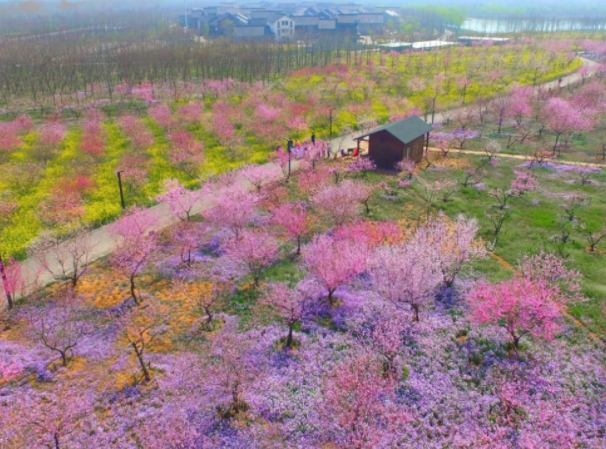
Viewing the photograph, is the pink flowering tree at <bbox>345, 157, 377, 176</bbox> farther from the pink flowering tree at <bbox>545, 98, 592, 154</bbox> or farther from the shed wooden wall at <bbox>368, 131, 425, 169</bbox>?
the pink flowering tree at <bbox>545, 98, 592, 154</bbox>

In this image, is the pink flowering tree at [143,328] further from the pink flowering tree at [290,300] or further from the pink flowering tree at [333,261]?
the pink flowering tree at [333,261]

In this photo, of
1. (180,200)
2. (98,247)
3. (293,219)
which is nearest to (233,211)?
(293,219)

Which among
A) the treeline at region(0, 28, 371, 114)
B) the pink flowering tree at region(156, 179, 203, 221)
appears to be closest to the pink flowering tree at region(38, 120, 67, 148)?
the treeline at region(0, 28, 371, 114)

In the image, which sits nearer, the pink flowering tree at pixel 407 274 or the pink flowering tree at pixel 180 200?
the pink flowering tree at pixel 407 274

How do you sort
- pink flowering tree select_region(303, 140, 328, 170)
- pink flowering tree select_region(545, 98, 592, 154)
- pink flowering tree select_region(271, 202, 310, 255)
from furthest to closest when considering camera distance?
pink flowering tree select_region(545, 98, 592, 154) → pink flowering tree select_region(303, 140, 328, 170) → pink flowering tree select_region(271, 202, 310, 255)

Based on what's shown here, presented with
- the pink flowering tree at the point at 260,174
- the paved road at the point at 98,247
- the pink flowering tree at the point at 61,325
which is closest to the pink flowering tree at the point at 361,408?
the pink flowering tree at the point at 61,325

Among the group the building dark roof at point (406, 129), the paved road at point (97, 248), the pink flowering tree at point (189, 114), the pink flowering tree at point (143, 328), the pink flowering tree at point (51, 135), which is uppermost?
the building dark roof at point (406, 129)

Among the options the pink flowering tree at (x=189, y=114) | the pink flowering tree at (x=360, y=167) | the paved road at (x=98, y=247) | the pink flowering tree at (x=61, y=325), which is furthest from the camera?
the pink flowering tree at (x=189, y=114)
